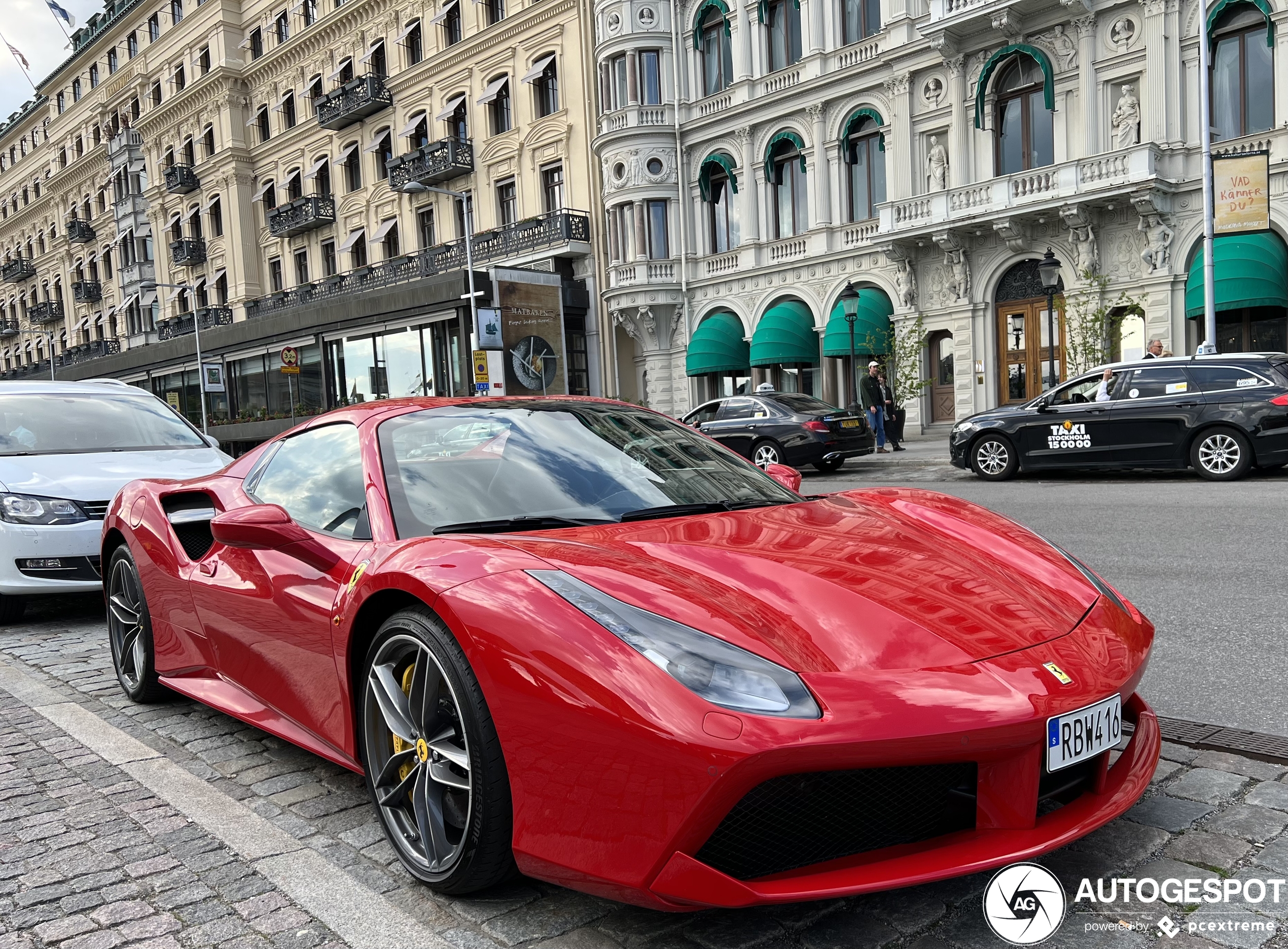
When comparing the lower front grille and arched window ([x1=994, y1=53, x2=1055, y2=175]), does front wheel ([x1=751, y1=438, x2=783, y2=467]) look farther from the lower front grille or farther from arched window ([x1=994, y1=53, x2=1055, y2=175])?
the lower front grille

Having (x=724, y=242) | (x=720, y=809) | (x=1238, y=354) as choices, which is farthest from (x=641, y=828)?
(x=724, y=242)

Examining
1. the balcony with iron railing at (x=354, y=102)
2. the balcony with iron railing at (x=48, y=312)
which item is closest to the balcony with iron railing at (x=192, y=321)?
the balcony with iron railing at (x=354, y=102)

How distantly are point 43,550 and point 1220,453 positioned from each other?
39.0 feet

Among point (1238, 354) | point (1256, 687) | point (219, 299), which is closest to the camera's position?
point (1256, 687)

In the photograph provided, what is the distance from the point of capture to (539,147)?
108 ft

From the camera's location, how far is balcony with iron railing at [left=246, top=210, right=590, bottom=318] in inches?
1259

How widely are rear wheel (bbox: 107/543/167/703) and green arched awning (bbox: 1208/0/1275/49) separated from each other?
22622 mm

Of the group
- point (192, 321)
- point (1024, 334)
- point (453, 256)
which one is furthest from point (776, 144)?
point (192, 321)

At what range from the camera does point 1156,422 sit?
11.9 meters

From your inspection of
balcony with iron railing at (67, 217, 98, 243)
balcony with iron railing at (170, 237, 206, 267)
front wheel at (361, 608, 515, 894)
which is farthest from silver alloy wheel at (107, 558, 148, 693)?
balcony with iron railing at (67, 217, 98, 243)

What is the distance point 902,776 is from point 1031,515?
785cm

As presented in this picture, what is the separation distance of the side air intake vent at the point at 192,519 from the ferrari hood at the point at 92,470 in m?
1.84

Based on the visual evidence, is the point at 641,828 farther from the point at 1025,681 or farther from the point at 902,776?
the point at 1025,681

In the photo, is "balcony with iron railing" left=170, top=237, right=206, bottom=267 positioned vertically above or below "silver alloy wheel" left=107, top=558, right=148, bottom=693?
above
